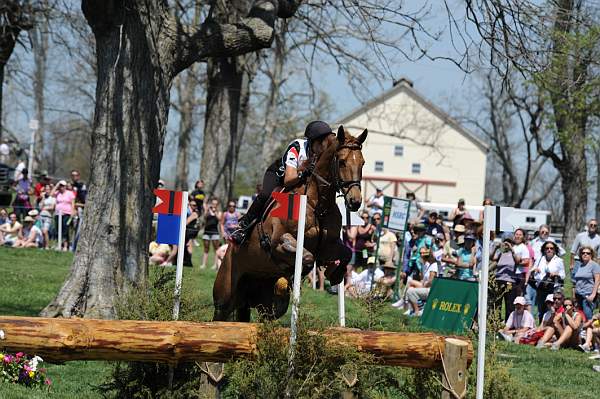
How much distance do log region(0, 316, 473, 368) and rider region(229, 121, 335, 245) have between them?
2.16 m

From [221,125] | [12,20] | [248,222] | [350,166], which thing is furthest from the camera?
[221,125]

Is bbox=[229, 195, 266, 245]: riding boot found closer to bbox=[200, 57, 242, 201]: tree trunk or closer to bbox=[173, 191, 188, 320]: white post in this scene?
bbox=[173, 191, 188, 320]: white post

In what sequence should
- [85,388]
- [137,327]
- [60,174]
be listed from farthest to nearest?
[60,174] → [85,388] → [137,327]

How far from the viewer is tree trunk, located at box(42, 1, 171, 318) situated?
12523mm

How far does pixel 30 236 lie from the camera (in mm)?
24984

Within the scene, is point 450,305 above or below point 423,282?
below

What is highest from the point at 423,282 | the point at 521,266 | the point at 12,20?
the point at 12,20

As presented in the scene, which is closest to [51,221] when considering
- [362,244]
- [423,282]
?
[362,244]

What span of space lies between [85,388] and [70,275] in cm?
350

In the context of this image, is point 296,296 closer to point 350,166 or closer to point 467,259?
point 350,166

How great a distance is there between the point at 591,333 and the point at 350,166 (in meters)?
7.88

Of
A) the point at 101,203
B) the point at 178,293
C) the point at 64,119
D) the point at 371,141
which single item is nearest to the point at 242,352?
the point at 178,293

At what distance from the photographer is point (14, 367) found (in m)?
9.20

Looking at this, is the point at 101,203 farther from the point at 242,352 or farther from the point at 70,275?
the point at 242,352
